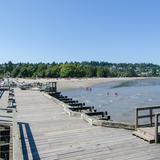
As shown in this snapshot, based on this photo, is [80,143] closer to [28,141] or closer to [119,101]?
[28,141]

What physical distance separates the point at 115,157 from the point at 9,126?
699 cm

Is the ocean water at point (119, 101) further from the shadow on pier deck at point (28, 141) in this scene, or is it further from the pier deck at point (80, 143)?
the shadow on pier deck at point (28, 141)

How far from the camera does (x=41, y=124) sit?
1430cm

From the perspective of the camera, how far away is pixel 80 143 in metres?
10.4

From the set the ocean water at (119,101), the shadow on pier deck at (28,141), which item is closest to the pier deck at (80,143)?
the shadow on pier deck at (28,141)

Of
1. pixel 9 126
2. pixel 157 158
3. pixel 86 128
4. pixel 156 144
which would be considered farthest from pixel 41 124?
pixel 157 158

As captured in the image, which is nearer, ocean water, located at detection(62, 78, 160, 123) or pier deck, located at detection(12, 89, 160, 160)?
pier deck, located at detection(12, 89, 160, 160)

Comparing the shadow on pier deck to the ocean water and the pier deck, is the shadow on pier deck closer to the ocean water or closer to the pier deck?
the pier deck

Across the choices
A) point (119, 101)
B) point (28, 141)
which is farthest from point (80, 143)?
point (119, 101)

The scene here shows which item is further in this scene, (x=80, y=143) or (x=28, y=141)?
(x=28, y=141)

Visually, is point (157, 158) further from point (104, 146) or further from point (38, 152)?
point (38, 152)

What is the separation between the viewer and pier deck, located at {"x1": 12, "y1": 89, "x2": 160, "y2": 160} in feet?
29.7

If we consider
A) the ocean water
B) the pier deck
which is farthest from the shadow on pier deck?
the ocean water

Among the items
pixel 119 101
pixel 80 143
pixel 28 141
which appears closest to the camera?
pixel 80 143
